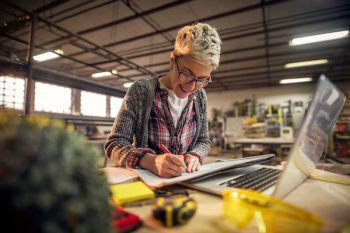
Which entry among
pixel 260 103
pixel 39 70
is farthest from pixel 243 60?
pixel 39 70

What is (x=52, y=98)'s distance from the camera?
30.7 ft

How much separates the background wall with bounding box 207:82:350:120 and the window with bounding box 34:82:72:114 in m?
8.01

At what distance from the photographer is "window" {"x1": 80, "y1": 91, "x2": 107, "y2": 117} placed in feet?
34.0

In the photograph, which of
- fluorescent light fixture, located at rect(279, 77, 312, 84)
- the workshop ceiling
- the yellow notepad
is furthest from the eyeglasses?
fluorescent light fixture, located at rect(279, 77, 312, 84)

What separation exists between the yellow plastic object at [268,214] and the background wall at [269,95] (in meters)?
11.3

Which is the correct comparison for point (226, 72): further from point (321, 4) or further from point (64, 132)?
point (64, 132)

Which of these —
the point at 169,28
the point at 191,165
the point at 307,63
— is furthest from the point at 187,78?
the point at 307,63

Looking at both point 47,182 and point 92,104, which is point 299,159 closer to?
point 47,182

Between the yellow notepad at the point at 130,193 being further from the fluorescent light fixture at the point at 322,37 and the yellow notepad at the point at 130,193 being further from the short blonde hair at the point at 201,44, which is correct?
the fluorescent light fixture at the point at 322,37

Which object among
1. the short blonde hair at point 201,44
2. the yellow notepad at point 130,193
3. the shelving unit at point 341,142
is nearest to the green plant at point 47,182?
the yellow notepad at point 130,193

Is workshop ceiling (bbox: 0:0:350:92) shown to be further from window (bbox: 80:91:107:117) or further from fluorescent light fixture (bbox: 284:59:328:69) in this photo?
window (bbox: 80:91:107:117)

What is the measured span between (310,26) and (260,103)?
6613mm

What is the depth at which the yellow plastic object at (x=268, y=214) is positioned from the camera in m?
0.31

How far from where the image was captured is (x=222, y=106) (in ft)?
41.2
